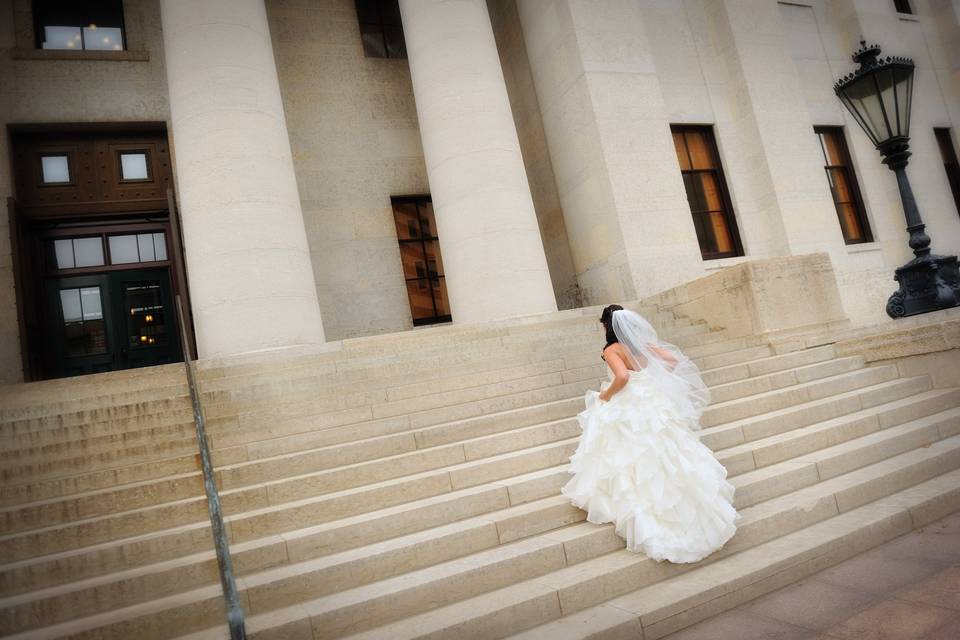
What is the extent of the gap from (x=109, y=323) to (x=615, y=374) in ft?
33.0

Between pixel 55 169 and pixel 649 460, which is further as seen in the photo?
pixel 55 169

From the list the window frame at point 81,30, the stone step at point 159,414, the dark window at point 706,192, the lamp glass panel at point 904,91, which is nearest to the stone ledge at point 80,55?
the window frame at point 81,30

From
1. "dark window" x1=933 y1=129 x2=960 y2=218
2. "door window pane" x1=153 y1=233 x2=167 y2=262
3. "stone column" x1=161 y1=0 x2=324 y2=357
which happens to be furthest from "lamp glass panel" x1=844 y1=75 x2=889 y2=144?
"door window pane" x1=153 y1=233 x2=167 y2=262

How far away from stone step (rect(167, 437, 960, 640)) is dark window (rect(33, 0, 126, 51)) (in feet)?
41.1

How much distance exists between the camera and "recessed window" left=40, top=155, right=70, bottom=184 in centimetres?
1156

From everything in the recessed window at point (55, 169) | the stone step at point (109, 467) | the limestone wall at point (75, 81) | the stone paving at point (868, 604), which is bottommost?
the stone paving at point (868, 604)

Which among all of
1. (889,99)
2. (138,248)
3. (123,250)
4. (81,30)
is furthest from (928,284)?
(81,30)

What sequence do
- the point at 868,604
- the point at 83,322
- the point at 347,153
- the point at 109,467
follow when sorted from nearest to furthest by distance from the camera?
the point at 868,604 < the point at 109,467 < the point at 83,322 < the point at 347,153

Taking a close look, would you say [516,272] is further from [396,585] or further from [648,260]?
[396,585]

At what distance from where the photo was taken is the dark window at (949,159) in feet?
53.4

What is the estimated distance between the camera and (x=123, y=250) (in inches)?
464

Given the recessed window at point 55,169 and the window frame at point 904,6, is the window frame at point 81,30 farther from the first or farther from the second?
the window frame at point 904,6

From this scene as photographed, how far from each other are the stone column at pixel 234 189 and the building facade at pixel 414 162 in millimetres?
38

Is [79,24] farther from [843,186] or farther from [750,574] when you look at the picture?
[843,186]
